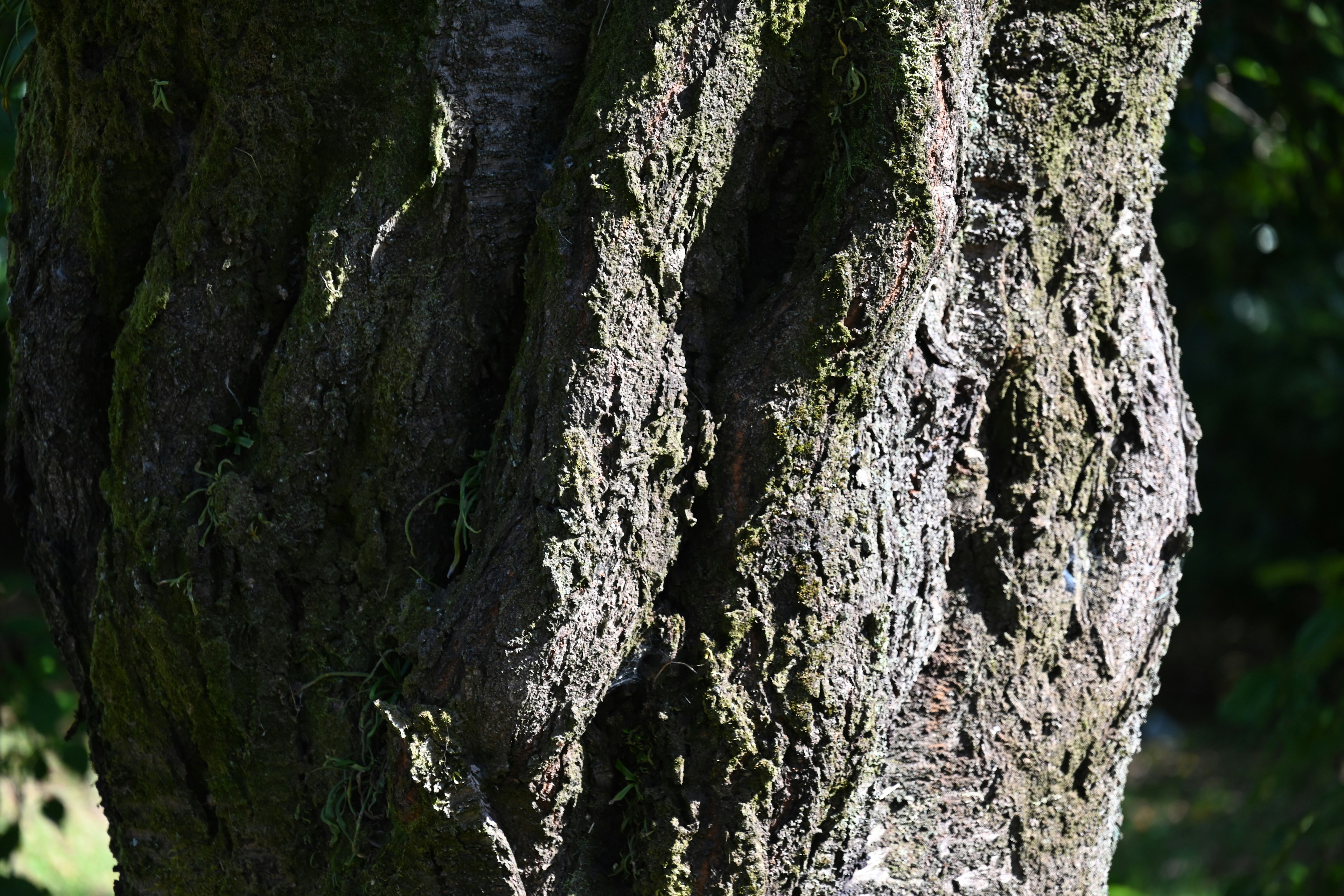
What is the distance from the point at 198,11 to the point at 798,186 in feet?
2.65

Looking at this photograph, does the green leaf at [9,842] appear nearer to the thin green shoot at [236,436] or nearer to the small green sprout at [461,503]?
the thin green shoot at [236,436]

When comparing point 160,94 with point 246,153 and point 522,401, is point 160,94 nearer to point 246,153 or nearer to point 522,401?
point 246,153

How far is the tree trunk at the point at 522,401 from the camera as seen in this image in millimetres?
1366

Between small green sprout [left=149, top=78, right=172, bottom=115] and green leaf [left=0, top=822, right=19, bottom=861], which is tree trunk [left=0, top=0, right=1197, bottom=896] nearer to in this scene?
small green sprout [left=149, top=78, right=172, bottom=115]

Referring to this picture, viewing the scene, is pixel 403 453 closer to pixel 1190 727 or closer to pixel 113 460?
pixel 113 460

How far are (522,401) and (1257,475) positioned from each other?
7090mm

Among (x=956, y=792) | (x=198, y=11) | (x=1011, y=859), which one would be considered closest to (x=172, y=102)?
(x=198, y=11)

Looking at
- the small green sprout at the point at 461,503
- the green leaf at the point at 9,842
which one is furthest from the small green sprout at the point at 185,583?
the green leaf at the point at 9,842

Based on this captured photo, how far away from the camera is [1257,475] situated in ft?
23.7

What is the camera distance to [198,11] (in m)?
1.43

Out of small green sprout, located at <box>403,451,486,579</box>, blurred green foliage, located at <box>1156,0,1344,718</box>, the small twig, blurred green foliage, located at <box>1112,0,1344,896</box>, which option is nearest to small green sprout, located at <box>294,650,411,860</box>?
small green sprout, located at <box>403,451,486,579</box>

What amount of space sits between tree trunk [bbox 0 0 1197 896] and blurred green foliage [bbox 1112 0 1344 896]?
2.09m

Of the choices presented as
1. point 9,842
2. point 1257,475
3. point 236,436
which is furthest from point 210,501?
point 1257,475

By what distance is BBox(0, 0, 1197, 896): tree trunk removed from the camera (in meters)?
1.37
